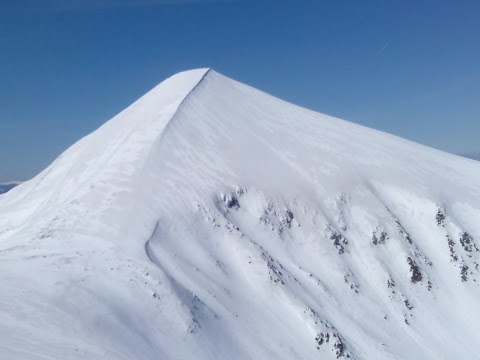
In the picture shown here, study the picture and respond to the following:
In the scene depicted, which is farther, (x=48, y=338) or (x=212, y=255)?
(x=212, y=255)

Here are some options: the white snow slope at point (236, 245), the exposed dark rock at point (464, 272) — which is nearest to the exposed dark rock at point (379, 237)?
the white snow slope at point (236, 245)

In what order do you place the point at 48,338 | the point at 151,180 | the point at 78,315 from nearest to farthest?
the point at 48,338 < the point at 78,315 < the point at 151,180

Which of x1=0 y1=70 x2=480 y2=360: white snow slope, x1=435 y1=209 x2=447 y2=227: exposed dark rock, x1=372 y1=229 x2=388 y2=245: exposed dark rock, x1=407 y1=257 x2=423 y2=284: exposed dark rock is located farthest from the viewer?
x1=435 y1=209 x2=447 y2=227: exposed dark rock

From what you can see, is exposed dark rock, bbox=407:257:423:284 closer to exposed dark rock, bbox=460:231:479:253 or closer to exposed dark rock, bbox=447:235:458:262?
exposed dark rock, bbox=447:235:458:262

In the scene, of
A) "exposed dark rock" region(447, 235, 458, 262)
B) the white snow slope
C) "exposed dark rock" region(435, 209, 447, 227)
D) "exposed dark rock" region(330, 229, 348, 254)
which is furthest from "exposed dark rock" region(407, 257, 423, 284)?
"exposed dark rock" region(435, 209, 447, 227)

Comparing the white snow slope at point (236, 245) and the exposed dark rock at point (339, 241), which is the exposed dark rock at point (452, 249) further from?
the exposed dark rock at point (339, 241)

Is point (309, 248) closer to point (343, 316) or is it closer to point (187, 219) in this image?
point (343, 316)

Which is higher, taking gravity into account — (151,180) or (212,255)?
(151,180)

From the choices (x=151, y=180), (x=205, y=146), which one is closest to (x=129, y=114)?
(x=205, y=146)
